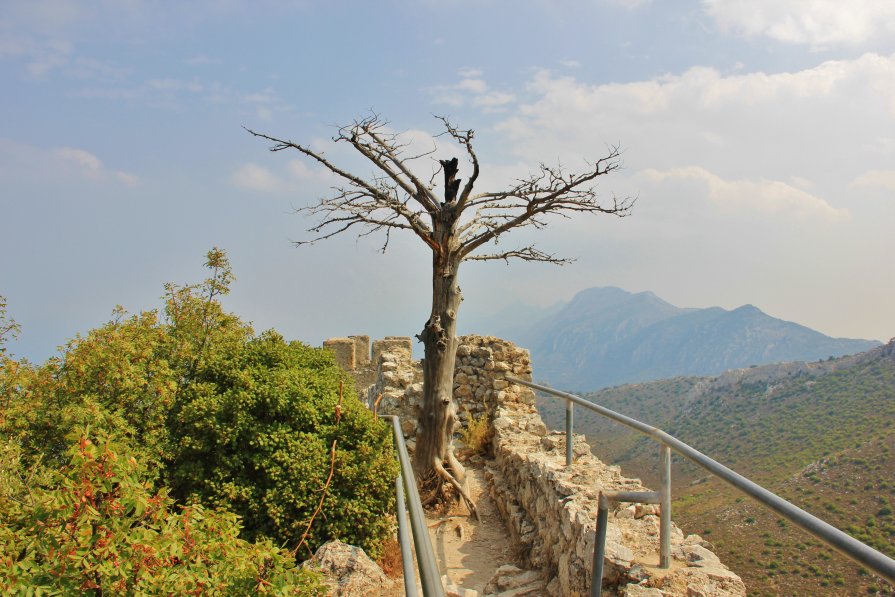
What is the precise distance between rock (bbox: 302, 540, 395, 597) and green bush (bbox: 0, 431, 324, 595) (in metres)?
1.40

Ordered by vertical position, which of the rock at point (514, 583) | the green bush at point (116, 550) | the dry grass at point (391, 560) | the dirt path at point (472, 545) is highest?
the green bush at point (116, 550)

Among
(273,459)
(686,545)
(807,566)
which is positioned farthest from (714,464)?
(807,566)

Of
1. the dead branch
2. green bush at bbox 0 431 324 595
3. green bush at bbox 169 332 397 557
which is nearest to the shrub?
green bush at bbox 169 332 397 557

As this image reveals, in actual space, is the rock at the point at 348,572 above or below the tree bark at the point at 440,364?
below

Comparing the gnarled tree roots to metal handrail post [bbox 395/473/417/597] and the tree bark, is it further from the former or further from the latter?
metal handrail post [bbox 395/473/417/597]

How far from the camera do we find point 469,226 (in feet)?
31.5

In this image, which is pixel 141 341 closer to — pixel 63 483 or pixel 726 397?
pixel 63 483

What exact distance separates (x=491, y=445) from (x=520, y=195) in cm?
468

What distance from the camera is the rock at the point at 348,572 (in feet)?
16.9

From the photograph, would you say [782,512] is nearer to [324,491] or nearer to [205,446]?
[324,491]

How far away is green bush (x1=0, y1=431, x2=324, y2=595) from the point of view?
3.15m

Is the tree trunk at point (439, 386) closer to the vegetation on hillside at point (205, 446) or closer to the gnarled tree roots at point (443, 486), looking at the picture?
the gnarled tree roots at point (443, 486)

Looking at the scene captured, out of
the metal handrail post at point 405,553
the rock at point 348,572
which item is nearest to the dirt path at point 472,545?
the rock at point 348,572

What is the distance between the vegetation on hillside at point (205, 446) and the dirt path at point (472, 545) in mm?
981
